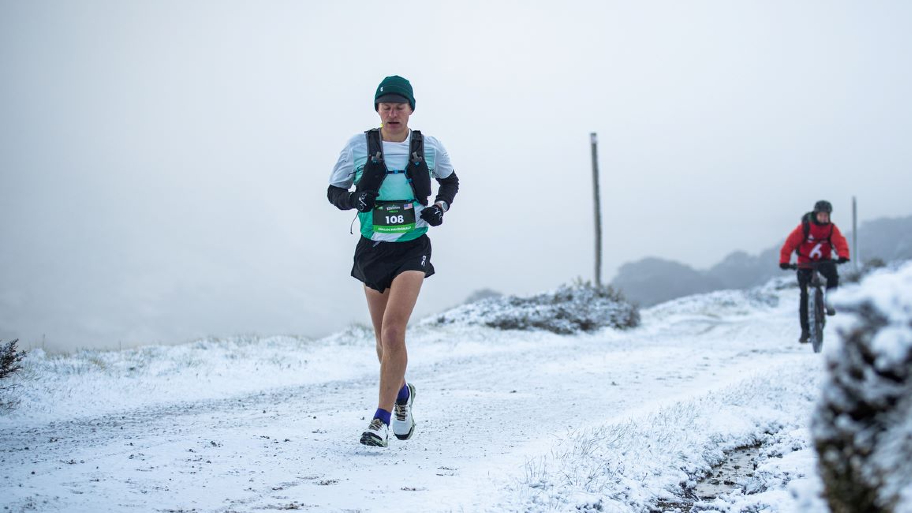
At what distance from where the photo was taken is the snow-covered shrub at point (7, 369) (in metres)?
5.66

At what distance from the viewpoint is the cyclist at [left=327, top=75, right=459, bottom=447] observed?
4.54 metres

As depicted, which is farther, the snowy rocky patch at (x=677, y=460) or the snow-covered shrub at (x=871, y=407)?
the snowy rocky patch at (x=677, y=460)

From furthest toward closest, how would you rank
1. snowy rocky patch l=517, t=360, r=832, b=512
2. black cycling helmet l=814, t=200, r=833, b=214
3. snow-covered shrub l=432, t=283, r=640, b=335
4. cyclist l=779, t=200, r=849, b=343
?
snow-covered shrub l=432, t=283, r=640, b=335 → cyclist l=779, t=200, r=849, b=343 → black cycling helmet l=814, t=200, r=833, b=214 → snowy rocky patch l=517, t=360, r=832, b=512

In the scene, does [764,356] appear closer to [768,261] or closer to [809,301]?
[809,301]

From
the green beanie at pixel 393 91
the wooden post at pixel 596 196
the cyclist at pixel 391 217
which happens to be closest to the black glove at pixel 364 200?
the cyclist at pixel 391 217

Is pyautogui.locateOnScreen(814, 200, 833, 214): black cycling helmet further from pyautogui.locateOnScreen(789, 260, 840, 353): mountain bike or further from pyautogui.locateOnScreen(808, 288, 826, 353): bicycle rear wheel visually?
pyautogui.locateOnScreen(808, 288, 826, 353): bicycle rear wheel

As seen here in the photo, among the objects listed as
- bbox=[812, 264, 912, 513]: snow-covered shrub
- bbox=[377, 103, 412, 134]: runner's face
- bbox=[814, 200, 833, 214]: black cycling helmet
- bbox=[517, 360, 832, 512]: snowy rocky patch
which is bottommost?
bbox=[517, 360, 832, 512]: snowy rocky patch

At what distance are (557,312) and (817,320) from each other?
Result: 241 inches

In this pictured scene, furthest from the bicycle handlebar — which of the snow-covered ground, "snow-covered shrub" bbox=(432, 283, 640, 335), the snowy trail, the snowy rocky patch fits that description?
the snowy rocky patch

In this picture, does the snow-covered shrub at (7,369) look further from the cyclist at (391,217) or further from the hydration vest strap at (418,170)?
the hydration vest strap at (418,170)

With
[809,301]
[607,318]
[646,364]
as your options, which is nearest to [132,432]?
[646,364]

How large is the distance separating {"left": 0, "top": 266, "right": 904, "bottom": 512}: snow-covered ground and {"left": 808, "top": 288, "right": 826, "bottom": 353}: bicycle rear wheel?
66 centimetres

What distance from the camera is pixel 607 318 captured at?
54.5ft

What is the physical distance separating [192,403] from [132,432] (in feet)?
5.31
